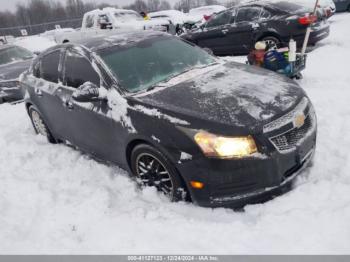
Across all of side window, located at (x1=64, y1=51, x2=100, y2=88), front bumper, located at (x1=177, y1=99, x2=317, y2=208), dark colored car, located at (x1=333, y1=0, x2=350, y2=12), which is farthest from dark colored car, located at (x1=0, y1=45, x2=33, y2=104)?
dark colored car, located at (x1=333, y1=0, x2=350, y2=12)

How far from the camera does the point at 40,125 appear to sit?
5.50 metres

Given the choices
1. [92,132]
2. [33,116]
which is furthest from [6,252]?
[33,116]

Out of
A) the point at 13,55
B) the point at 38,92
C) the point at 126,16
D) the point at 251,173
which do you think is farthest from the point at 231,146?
the point at 126,16

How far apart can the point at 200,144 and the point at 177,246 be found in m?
0.91

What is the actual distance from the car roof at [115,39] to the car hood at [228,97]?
96 cm

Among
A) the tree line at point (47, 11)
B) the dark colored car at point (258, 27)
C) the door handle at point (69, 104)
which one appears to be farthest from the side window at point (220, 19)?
the tree line at point (47, 11)

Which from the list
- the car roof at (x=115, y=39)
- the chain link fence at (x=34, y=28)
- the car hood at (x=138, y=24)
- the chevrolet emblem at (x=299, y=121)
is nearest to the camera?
the chevrolet emblem at (x=299, y=121)

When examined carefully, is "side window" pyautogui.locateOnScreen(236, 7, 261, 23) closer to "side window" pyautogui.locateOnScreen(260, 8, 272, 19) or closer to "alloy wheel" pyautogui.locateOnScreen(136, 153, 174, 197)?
"side window" pyautogui.locateOnScreen(260, 8, 272, 19)

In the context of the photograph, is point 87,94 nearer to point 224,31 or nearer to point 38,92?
point 38,92

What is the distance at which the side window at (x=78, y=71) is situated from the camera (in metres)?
3.78

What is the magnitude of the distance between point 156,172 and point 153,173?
0.18ft

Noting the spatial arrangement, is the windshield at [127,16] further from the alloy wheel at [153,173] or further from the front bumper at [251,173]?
the front bumper at [251,173]

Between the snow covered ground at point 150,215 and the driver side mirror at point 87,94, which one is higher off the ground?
the driver side mirror at point 87,94

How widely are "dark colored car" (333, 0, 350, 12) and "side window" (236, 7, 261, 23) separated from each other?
10144 millimetres
